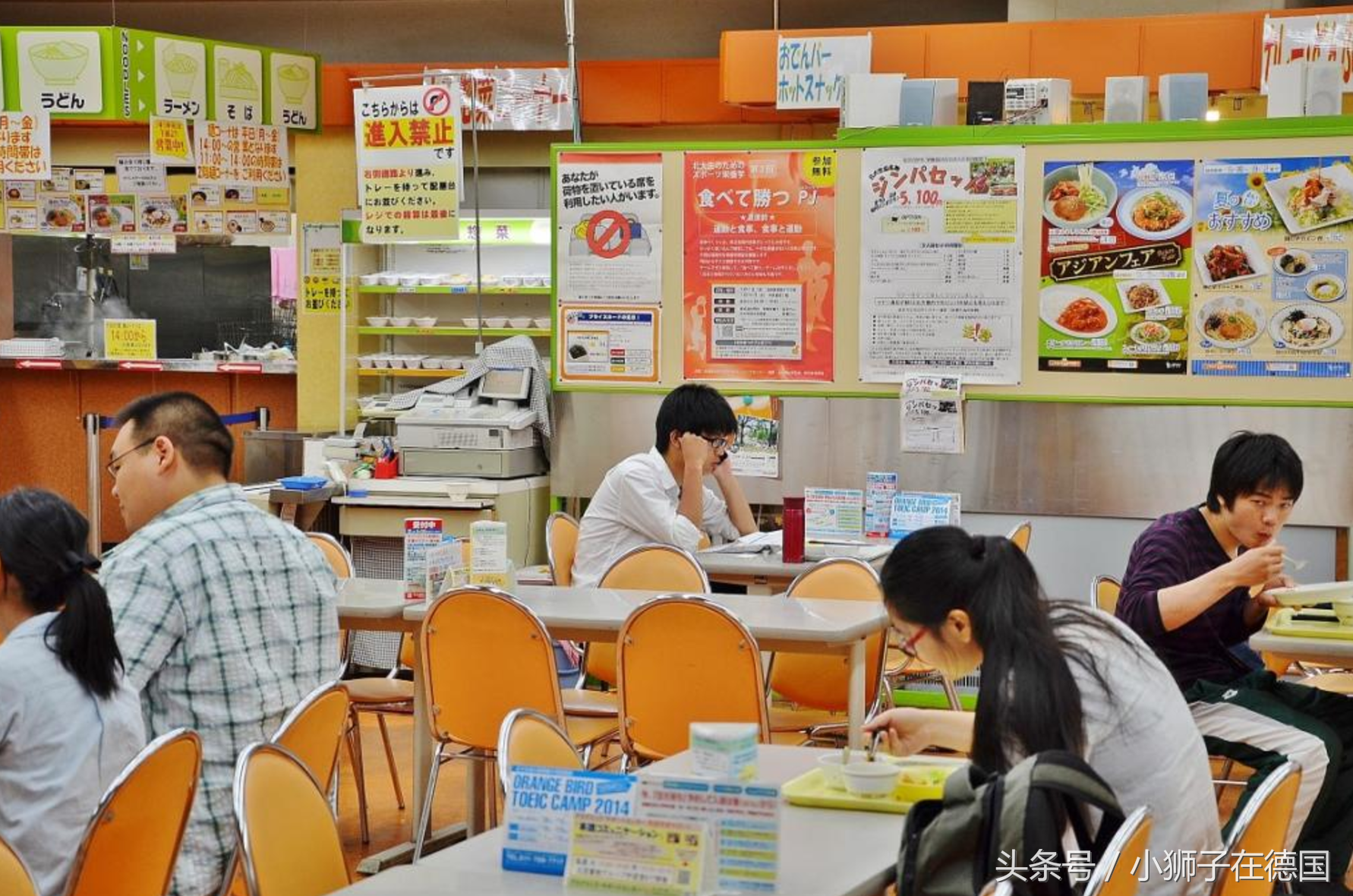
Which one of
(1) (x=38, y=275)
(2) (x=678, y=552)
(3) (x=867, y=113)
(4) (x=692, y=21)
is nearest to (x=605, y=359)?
(3) (x=867, y=113)

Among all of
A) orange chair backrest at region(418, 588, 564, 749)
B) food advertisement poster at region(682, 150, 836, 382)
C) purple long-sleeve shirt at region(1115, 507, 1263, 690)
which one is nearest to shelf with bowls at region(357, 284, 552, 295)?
food advertisement poster at region(682, 150, 836, 382)

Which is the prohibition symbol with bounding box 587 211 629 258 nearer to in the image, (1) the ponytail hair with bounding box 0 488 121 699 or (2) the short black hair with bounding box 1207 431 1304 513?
(2) the short black hair with bounding box 1207 431 1304 513

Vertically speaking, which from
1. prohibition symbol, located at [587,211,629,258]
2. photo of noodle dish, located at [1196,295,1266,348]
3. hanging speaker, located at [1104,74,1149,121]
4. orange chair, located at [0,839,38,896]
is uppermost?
hanging speaker, located at [1104,74,1149,121]

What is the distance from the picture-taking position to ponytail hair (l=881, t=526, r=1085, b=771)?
103 inches

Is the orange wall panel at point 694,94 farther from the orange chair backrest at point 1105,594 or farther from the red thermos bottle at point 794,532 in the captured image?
the orange chair backrest at point 1105,594

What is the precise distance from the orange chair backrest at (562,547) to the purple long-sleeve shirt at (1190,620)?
2517 millimetres

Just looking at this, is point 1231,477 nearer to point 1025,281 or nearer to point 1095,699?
point 1095,699

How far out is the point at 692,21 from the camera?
11.4 m

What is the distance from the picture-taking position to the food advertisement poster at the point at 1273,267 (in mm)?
6836

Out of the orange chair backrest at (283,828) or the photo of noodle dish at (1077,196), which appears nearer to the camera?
the orange chair backrest at (283,828)

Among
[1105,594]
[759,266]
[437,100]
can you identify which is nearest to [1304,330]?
[1105,594]

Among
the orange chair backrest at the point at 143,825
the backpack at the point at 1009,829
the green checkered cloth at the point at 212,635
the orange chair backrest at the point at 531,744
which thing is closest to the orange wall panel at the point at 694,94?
the green checkered cloth at the point at 212,635

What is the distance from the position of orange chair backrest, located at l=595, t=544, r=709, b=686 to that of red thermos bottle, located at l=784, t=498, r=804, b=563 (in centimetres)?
78

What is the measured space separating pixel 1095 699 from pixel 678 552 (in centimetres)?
295
